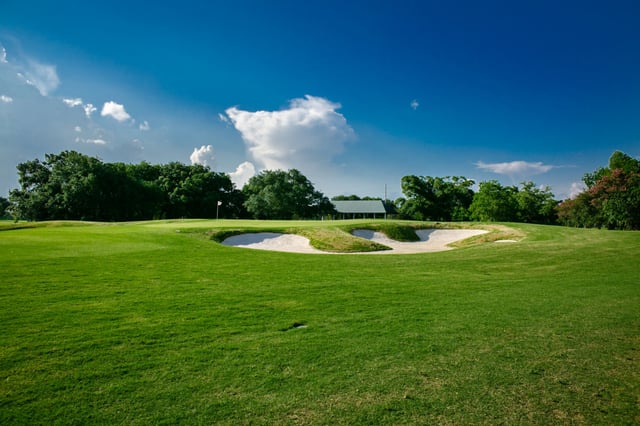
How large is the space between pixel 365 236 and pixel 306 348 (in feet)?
73.5

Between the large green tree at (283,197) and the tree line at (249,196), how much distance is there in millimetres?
204

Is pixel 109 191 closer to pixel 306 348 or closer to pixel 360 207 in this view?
pixel 360 207

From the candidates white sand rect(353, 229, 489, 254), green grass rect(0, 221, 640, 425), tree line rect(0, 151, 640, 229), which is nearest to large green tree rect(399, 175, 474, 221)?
tree line rect(0, 151, 640, 229)

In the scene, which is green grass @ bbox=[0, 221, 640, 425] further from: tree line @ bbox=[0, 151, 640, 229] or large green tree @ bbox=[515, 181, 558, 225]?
large green tree @ bbox=[515, 181, 558, 225]

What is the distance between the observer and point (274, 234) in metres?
24.3

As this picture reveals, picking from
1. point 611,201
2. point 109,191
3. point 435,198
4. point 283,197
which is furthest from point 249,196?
point 611,201

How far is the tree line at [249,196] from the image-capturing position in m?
45.7

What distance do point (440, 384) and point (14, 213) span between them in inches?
2712

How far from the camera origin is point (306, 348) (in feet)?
14.6

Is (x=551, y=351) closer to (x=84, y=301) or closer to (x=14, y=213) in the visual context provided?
(x=84, y=301)

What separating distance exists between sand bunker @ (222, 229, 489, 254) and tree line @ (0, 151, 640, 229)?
22.1 meters

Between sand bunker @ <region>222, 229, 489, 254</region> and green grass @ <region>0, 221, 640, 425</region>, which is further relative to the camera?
sand bunker @ <region>222, 229, 489, 254</region>

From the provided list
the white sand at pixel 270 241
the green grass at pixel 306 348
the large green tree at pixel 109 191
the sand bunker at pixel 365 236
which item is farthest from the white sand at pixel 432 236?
the large green tree at pixel 109 191

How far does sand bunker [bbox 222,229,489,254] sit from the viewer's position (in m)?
21.5
